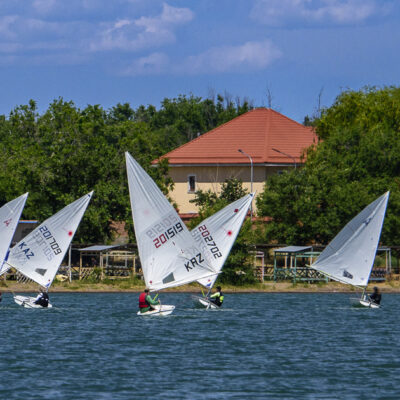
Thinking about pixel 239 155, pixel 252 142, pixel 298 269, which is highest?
pixel 252 142

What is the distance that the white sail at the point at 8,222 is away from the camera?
171 ft

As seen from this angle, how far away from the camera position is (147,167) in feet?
267

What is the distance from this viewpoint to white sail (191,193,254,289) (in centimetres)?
5034

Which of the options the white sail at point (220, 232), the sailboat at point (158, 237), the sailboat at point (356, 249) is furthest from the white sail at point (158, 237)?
the sailboat at point (356, 249)

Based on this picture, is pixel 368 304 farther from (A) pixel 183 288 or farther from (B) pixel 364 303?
(A) pixel 183 288

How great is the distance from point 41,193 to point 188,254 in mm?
33361

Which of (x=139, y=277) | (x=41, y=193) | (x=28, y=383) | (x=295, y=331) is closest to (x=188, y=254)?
(x=295, y=331)

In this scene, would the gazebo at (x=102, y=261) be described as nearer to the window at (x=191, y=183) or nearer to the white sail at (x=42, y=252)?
the white sail at (x=42, y=252)

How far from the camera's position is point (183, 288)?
68.7 meters

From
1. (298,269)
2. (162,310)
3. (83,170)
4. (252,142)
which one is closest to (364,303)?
(162,310)

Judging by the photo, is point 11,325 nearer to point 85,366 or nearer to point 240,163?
point 85,366

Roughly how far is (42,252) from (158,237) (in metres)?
8.87

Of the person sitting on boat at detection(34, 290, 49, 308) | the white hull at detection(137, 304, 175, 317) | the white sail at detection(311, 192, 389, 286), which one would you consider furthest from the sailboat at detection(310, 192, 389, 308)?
the person sitting on boat at detection(34, 290, 49, 308)

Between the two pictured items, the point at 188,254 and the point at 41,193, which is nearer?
the point at 188,254
